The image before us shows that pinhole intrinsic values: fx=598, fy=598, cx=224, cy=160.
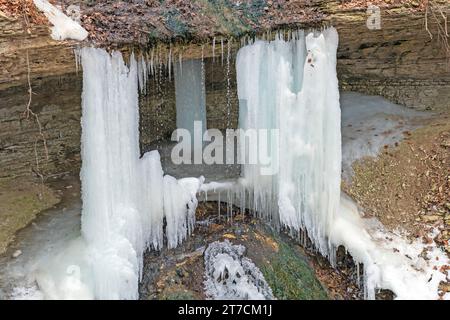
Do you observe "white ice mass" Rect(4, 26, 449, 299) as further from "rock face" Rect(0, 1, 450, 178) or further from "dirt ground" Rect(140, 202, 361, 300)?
"rock face" Rect(0, 1, 450, 178)

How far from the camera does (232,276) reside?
673 centimetres

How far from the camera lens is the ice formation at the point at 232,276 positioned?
655 centimetres

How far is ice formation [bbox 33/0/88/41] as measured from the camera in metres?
6.57

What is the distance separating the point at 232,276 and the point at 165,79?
12.1ft

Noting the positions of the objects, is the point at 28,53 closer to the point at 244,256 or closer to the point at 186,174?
the point at 186,174

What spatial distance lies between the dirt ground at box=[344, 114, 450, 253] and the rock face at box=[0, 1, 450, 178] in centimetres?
105

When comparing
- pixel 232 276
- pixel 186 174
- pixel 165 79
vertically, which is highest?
pixel 165 79

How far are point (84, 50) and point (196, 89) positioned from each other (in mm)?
2842

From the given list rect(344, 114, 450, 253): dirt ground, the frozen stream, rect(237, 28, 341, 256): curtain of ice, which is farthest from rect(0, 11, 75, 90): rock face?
rect(344, 114, 450, 253): dirt ground

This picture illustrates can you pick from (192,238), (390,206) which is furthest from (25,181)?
(390,206)

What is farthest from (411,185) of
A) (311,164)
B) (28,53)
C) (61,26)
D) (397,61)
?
(28,53)

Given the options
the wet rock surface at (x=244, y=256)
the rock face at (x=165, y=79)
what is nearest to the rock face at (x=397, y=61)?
the rock face at (x=165, y=79)

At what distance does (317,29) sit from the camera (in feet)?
23.3

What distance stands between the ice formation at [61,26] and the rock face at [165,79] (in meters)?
0.09
